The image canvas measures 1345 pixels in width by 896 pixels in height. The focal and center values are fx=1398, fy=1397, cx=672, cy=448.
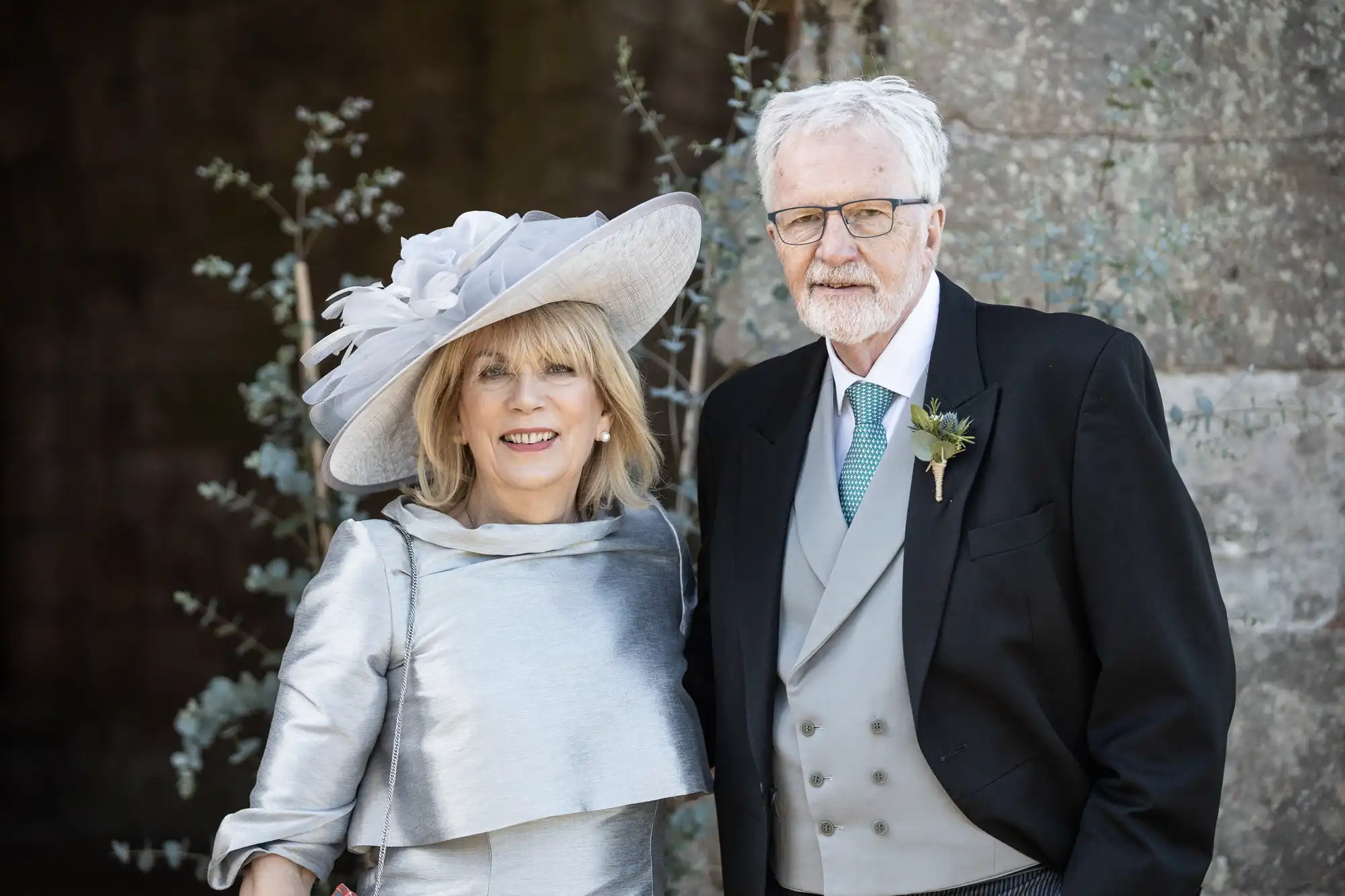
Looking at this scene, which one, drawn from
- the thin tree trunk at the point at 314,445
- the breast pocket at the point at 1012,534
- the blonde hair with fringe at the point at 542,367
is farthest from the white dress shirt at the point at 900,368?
the thin tree trunk at the point at 314,445

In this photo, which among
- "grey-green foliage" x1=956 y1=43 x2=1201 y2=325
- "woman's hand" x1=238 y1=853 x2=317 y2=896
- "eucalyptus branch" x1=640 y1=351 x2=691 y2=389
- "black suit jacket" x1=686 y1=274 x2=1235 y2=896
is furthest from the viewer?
"eucalyptus branch" x1=640 y1=351 x2=691 y2=389

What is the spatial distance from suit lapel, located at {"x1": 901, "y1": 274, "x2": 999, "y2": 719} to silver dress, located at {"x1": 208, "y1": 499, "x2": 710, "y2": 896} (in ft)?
1.35

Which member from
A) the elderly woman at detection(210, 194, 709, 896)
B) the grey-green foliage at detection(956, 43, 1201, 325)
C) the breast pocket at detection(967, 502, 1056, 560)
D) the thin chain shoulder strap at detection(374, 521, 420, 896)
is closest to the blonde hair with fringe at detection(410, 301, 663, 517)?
the elderly woman at detection(210, 194, 709, 896)

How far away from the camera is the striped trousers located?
1833 millimetres

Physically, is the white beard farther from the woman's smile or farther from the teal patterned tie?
the woman's smile

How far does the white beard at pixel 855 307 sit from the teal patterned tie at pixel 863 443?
0.08m

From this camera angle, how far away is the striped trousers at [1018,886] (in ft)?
6.01

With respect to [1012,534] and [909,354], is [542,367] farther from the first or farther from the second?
[1012,534]

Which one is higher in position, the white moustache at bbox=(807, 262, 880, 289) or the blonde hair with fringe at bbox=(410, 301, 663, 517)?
the white moustache at bbox=(807, 262, 880, 289)

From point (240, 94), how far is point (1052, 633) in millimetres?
3183

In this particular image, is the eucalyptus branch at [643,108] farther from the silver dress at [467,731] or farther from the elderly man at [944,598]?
the silver dress at [467,731]

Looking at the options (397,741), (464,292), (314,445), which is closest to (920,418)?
(464,292)

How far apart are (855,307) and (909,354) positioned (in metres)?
0.12

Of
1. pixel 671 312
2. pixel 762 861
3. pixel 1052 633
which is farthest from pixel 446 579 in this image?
pixel 671 312
